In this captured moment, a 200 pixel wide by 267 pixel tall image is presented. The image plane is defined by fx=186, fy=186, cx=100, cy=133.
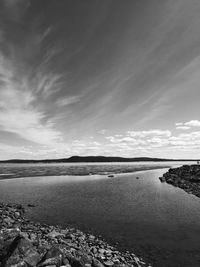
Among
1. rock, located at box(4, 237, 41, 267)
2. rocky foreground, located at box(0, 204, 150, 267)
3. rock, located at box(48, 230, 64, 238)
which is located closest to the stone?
rocky foreground, located at box(0, 204, 150, 267)

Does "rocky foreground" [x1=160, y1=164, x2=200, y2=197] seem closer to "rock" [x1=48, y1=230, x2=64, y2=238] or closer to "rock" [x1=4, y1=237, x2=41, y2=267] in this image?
"rock" [x1=48, y1=230, x2=64, y2=238]

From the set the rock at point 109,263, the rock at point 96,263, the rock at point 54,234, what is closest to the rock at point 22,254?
the rock at point 96,263

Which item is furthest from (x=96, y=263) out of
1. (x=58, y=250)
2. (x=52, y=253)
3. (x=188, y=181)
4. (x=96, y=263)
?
(x=188, y=181)

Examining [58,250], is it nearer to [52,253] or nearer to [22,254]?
[52,253]

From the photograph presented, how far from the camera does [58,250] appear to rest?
9.84m

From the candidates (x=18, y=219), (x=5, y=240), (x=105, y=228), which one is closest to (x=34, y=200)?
(x=18, y=219)

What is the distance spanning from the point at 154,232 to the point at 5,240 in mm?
11127

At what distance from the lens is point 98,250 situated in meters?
11.9

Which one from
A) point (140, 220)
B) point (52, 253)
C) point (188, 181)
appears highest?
point (188, 181)

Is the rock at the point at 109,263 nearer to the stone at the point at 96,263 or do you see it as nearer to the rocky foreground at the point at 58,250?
the rocky foreground at the point at 58,250

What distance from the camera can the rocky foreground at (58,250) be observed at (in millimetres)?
9172

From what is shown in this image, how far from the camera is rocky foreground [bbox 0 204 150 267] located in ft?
30.1

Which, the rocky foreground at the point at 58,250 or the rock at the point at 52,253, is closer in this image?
the rocky foreground at the point at 58,250

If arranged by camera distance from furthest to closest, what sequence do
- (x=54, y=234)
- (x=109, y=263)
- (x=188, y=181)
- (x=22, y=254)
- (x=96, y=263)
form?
(x=188, y=181) < (x=54, y=234) < (x=109, y=263) < (x=96, y=263) < (x=22, y=254)
